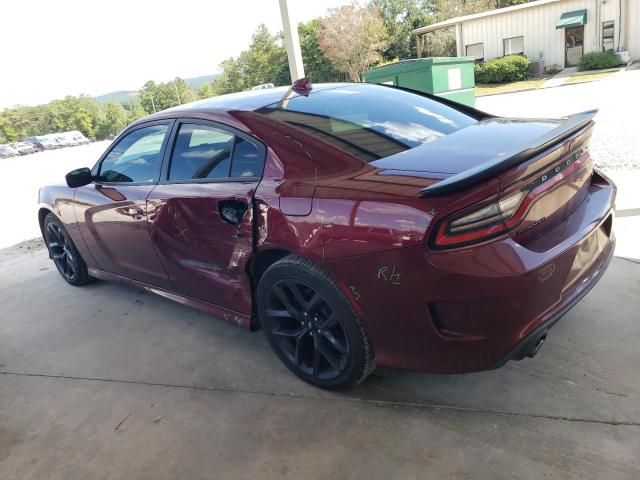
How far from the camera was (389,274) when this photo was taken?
6.89ft

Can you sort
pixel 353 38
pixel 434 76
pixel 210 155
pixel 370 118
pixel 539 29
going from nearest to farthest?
pixel 370 118, pixel 210 155, pixel 434 76, pixel 539 29, pixel 353 38

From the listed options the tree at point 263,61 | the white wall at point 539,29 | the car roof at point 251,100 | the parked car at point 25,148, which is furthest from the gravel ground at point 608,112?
the parked car at point 25,148

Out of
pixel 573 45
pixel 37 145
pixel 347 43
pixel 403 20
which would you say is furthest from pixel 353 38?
pixel 37 145

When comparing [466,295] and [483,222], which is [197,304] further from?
[483,222]

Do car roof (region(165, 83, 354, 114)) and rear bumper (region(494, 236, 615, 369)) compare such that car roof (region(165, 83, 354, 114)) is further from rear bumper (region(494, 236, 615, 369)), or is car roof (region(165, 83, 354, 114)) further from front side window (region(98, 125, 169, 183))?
rear bumper (region(494, 236, 615, 369))

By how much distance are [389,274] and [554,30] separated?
93.2ft

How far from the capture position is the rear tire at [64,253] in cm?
448

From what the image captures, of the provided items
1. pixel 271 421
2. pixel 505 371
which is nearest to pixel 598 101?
pixel 505 371

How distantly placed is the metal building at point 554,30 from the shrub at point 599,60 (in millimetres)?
1627

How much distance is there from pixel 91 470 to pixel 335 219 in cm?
160

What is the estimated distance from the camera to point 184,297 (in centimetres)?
337

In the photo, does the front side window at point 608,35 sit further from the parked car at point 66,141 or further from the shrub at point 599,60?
the parked car at point 66,141

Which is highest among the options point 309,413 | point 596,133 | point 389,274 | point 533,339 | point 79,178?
point 79,178

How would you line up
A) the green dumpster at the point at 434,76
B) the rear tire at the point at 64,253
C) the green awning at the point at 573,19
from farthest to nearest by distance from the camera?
the green awning at the point at 573,19 < the green dumpster at the point at 434,76 < the rear tire at the point at 64,253
